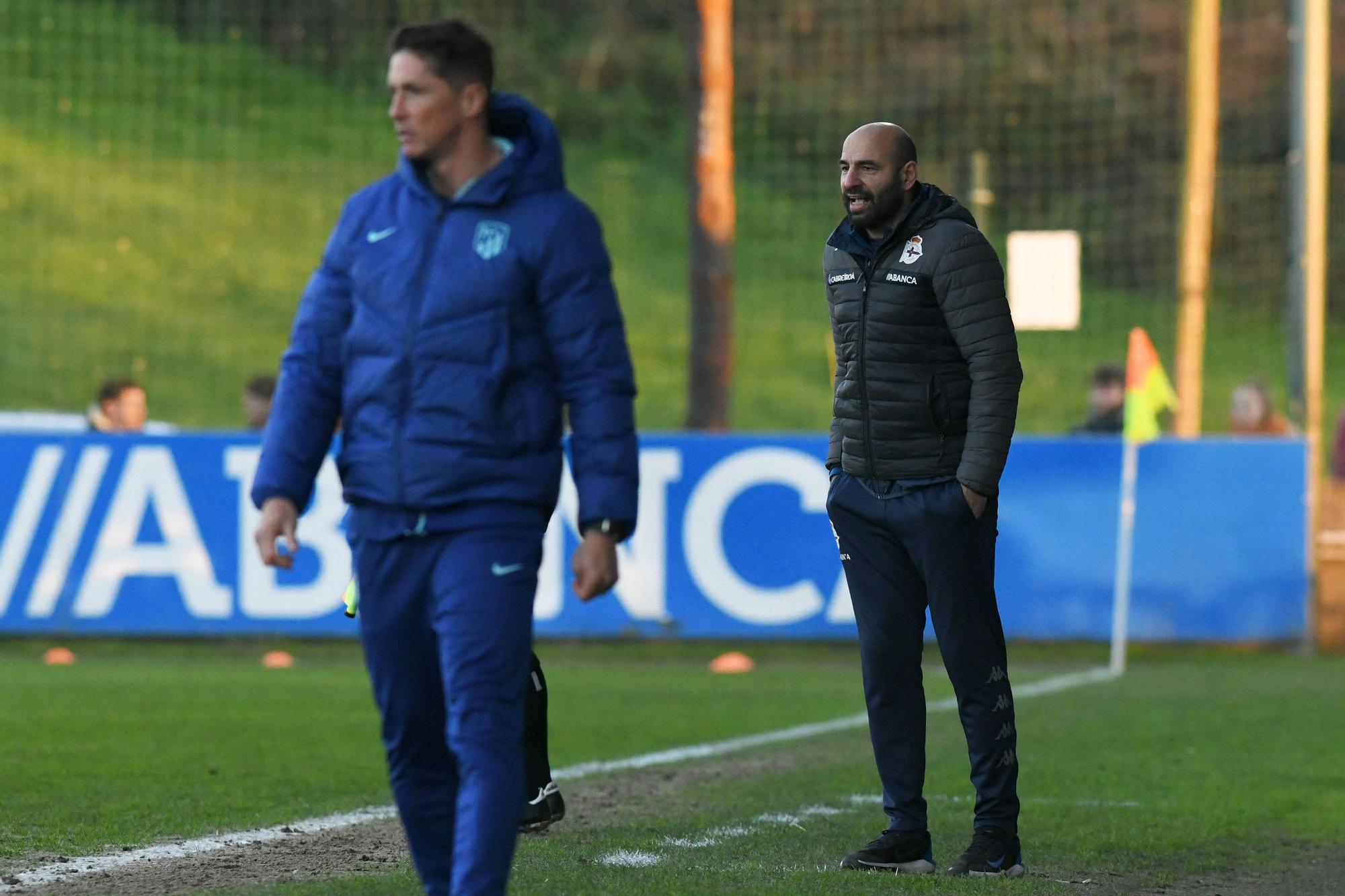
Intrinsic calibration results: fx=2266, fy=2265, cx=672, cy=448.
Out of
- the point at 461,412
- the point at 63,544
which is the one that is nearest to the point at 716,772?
the point at 461,412

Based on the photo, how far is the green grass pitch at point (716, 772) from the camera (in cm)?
623

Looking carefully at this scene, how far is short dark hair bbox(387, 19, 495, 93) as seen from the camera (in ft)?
14.9

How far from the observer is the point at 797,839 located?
6.57m

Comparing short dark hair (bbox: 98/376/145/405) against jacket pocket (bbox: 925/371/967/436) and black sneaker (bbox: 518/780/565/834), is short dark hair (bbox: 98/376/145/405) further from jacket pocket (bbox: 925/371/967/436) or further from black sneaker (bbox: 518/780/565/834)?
jacket pocket (bbox: 925/371/967/436)

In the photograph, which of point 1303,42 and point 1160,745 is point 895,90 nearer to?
point 1303,42

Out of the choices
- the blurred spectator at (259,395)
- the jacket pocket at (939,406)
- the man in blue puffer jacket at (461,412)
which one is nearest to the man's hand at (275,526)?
the man in blue puffer jacket at (461,412)

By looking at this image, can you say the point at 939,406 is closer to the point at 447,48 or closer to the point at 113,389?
the point at 447,48

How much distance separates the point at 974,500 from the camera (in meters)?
5.98

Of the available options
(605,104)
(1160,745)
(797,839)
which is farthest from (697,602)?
(605,104)

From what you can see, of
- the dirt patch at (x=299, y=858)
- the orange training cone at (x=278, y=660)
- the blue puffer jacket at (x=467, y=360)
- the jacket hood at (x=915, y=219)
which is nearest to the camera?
the blue puffer jacket at (x=467, y=360)

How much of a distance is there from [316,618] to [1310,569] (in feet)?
21.2

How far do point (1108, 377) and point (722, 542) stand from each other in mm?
2978

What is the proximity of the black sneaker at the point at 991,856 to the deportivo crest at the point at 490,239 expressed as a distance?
2378 mm

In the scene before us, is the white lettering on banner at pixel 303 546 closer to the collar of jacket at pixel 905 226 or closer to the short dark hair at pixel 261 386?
the short dark hair at pixel 261 386
